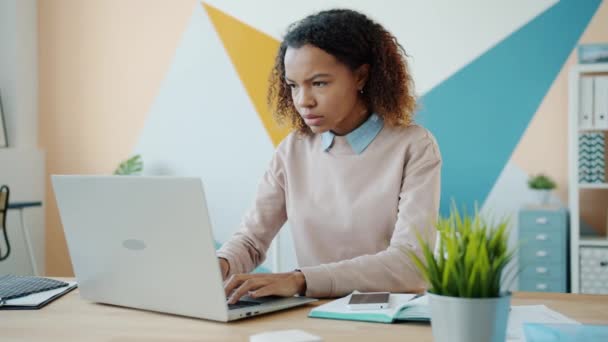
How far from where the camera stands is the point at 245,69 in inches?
178

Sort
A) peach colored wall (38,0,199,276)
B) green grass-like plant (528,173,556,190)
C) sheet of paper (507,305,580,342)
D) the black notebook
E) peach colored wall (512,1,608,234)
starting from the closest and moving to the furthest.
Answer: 1. sheet of paper (507,305,580,342)
2. the black notebook
3. green grass-like plant (528,173,556,190)
4. peach colored wall (512,1,608,234)
5. peach colored wall (38,0,199,276)

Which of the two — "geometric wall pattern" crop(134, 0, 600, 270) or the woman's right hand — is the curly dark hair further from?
"geometric wall pattern" crop(134, 0, 600, 270)

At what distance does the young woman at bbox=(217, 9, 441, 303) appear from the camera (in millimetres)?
1765

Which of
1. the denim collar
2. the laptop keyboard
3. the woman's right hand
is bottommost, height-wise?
the laptop keyboard

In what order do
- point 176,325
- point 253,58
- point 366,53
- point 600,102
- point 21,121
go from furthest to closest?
point 21,121
point 253,58
point 600,102
point 366,53
point 176,325

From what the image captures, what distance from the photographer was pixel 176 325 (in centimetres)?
127

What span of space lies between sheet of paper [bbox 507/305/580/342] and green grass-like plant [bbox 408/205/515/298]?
0.95ft

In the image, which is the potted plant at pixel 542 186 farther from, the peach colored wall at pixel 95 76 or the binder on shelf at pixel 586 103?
the peach colored wall at pixel 95 76

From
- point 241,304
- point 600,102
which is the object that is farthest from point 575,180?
point 241,304

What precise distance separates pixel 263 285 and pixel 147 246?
0.26 meters

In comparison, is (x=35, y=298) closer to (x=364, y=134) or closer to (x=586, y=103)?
(x=364, y=134)

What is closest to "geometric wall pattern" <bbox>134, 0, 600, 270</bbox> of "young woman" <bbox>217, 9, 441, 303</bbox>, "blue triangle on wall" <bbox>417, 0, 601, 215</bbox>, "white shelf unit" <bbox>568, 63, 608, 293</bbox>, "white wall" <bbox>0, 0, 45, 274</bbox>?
"blue triangle on wall" <bbox>417, 0, 601, 215</bbox>

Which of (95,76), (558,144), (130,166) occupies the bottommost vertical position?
(130,166)

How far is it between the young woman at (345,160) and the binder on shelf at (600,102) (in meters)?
2.18
